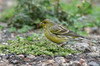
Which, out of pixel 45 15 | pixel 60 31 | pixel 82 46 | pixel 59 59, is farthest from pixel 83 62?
pixel 45 15

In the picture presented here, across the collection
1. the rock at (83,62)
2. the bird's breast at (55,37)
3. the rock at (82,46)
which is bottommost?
the rock at (82,46)

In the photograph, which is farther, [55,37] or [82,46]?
[82,46]

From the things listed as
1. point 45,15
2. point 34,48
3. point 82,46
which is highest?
point 45,15

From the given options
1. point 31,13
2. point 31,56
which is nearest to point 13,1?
point 31,13

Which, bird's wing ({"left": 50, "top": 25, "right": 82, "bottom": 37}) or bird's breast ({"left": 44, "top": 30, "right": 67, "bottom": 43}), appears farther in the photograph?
bird's wing ({"left": 50, "top": 25, "right": 82, "bottom": 37})

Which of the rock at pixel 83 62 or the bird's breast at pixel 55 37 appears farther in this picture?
the bird's breast at pixel 55 37

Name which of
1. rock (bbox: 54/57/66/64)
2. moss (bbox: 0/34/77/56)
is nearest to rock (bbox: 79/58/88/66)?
rock (bbox: 54/57/66/64)

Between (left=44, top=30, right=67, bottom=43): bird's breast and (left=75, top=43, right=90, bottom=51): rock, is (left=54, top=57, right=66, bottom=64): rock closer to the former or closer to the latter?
(left=44, top=30, right=67, bottom=43): bird's breast

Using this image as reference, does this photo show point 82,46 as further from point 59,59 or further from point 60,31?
point 59,59

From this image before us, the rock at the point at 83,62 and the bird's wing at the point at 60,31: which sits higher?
the bird's wing at the point at 60,31

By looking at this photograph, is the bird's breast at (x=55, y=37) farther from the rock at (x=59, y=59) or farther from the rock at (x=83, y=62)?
the rock at (x=83, y=62)

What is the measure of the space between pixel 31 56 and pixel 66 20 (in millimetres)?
3097

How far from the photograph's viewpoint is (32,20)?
30.7ft

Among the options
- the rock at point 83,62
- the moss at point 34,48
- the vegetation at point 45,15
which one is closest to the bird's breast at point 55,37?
the moss at point 34,48
